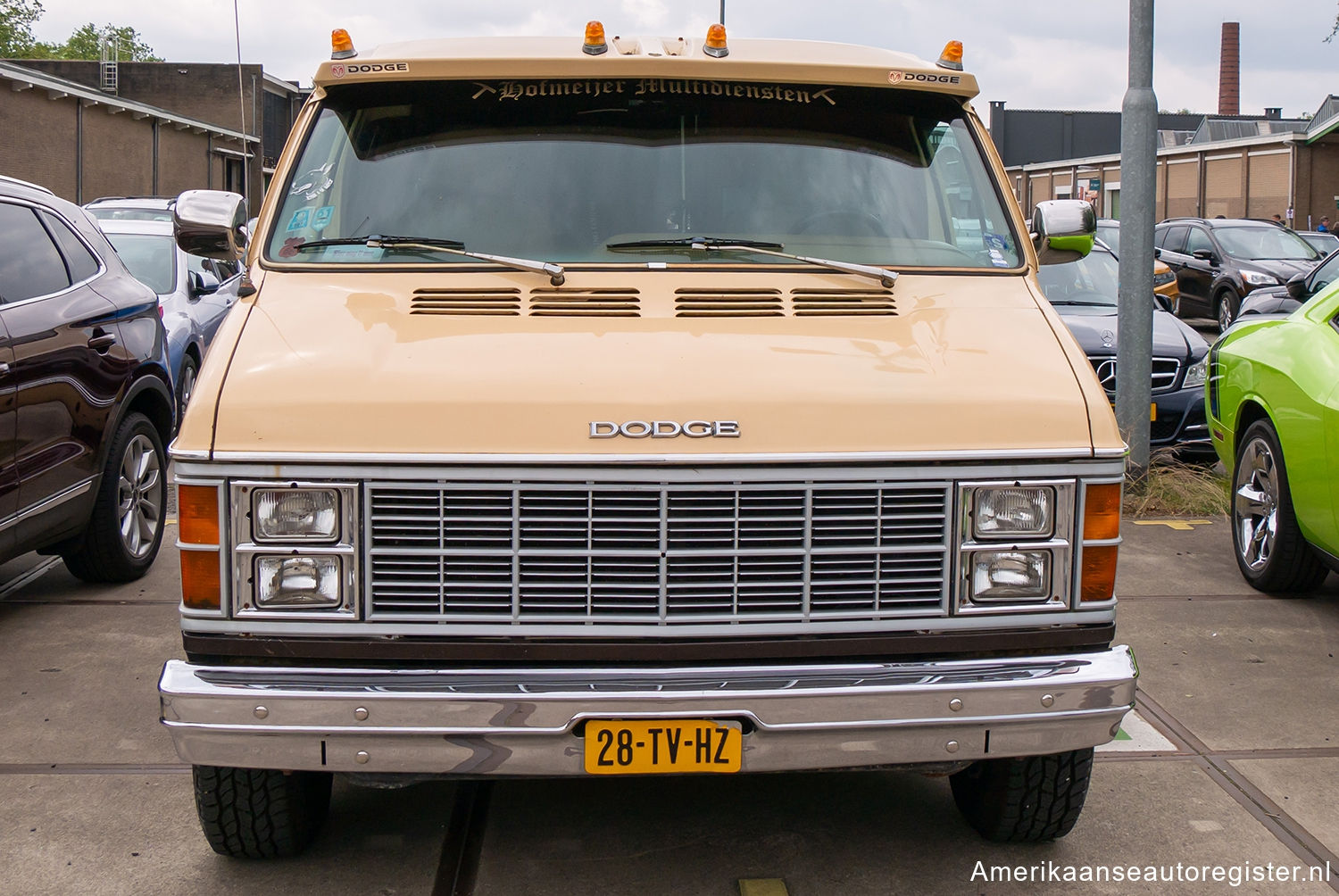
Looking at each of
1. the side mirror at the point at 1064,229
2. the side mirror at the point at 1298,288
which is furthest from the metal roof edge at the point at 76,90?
the side mirror at the point at 1064,229

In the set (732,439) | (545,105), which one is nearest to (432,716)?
(732,439)

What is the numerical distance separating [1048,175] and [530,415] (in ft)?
186

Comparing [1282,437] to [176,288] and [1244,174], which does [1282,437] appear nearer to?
[176,288]

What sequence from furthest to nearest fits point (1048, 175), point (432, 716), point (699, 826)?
point (1048, 175) → point (699, 826) → point (432, 716)

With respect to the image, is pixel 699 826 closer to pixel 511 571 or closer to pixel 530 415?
pixel 511 571

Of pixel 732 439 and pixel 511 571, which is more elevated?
pixel 732 439

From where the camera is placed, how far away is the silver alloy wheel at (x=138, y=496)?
6648 mm

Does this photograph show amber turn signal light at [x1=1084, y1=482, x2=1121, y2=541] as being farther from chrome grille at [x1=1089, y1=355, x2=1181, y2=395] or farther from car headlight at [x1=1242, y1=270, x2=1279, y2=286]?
car headlight at [x1=1242, y1=270, x2=1279, y2=286]

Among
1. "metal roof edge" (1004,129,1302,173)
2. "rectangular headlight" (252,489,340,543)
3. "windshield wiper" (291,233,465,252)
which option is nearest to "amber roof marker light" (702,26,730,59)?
"windshield wiper" (291,233,465,252)

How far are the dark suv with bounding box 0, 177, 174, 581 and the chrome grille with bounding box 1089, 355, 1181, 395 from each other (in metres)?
6.17

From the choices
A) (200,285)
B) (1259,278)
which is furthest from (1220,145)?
(200,285)

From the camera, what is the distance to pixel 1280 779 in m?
4.38

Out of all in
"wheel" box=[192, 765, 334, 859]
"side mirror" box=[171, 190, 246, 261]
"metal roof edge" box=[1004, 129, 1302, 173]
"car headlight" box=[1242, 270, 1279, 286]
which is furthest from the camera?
"metal roof edge" box=[1004, 129, 1302, 173]

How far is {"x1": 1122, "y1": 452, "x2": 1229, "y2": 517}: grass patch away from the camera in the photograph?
28.1 ft
